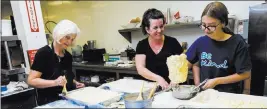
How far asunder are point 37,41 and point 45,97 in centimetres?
49

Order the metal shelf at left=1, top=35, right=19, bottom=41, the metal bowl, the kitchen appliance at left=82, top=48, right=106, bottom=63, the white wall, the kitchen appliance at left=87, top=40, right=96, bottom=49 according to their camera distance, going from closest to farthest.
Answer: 1. the metal bowl
2. the metal shelf at left=1, top=35, right=19, bottom=41
3. the white wall
4. the kitchen appliance at left=82, top=48, right=106, bottom=63
5. the kitchen appliance at left=87, top=40, right=96, bottom=49

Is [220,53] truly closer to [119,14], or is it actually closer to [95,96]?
[95,96]

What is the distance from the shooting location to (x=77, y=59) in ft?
14.3

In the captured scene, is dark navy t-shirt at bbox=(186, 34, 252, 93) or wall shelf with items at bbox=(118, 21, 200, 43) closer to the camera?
dark navy t-shirt at bbox=(186, 34, 252, 93)

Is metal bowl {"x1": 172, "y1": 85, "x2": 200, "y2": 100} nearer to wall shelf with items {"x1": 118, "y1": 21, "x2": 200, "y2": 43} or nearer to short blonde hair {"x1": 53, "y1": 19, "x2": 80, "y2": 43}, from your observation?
short blonde hair {"x1": 53, "y1": 19, "x2": 80, "y2": 43}

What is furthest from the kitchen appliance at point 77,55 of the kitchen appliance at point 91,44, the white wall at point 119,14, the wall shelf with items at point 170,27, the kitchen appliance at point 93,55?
the wall shelf with items at point 170,27

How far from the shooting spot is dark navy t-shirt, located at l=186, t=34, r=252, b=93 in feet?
4.89

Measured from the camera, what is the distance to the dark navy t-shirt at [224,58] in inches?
58.6

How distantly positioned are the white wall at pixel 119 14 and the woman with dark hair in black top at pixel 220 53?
1.67m

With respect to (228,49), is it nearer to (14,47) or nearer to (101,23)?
(14,47)

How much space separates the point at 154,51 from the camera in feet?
6.15

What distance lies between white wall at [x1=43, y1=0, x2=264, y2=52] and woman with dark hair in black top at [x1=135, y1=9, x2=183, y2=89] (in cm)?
160

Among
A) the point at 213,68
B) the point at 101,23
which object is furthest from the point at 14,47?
the point at 101,23

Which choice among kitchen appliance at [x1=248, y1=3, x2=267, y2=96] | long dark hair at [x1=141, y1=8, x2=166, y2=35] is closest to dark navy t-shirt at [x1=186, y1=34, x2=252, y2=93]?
long dark hair at [x1=141, y1=8, x2=166, y2=35]
